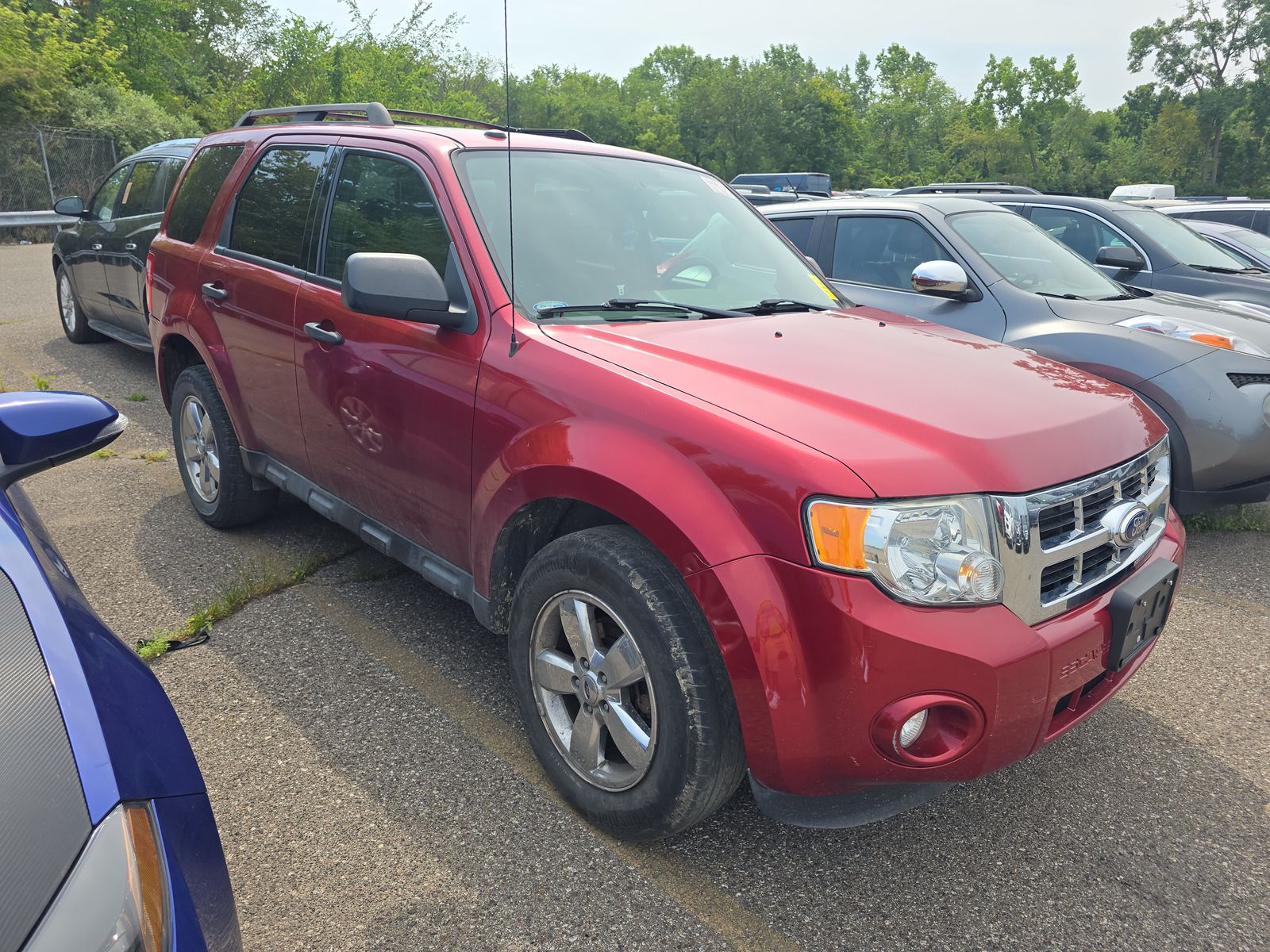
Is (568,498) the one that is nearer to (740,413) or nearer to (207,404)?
(740,413)

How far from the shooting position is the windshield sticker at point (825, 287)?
3568 mm

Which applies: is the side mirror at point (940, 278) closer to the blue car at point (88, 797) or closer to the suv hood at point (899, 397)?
the suv hood at point (899, 397)

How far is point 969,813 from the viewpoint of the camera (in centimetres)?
Answer: 268

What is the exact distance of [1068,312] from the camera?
524 cm

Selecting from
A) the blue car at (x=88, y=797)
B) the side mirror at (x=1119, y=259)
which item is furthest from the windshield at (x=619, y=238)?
the side mirror at (x=1119, y=259)

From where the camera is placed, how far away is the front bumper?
197 centimetres

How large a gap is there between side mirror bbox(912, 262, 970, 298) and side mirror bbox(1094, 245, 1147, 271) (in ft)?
8.46

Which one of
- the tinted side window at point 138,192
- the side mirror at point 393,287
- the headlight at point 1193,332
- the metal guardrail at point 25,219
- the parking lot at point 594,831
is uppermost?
the tinted side window at point 138,192

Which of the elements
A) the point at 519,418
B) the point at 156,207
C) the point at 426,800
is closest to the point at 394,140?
the point at 519,418

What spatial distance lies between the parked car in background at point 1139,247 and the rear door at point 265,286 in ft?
18.7

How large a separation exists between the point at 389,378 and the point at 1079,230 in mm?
6390

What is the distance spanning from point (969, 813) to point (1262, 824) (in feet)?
2.74

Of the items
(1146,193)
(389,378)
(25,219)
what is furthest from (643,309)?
(25,219)

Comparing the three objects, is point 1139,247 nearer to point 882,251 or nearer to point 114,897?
point 882,251
